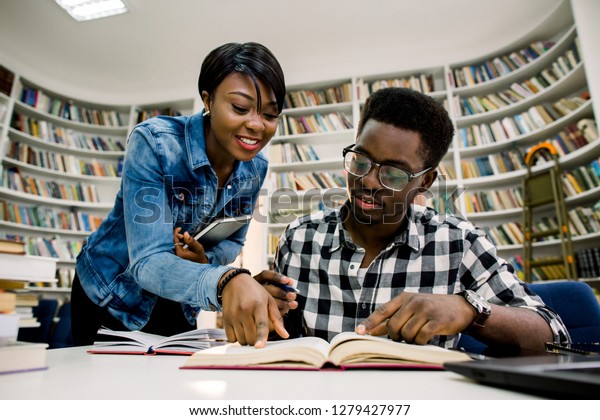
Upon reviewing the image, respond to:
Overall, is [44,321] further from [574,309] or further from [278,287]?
[574,309]

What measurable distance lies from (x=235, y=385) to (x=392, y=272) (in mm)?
732

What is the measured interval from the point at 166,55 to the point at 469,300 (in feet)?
13.7

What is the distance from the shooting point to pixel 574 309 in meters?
1.02

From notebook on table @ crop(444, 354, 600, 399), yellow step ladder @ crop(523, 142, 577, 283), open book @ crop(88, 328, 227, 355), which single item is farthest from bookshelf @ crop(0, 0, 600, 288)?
notebook on table @ crop(444, 354, 600, 399)

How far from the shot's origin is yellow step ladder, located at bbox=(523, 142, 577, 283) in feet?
9.40

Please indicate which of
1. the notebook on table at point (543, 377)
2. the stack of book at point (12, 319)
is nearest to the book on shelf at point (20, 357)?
the stack of book at point (12, 319)

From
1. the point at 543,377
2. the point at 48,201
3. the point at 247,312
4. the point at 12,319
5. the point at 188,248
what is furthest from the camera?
the point at 48,201

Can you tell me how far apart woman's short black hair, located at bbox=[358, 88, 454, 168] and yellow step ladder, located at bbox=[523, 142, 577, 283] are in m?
2.30

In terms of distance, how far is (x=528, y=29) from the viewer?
3510mm

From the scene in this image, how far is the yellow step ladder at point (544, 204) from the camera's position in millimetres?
2865

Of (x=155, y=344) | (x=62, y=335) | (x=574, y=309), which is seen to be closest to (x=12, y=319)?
(x=155, y=344)

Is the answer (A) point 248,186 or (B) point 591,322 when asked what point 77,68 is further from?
(B) point 591,322

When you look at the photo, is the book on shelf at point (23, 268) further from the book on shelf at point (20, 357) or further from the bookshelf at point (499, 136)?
the bookshelf at point (499, 136)
